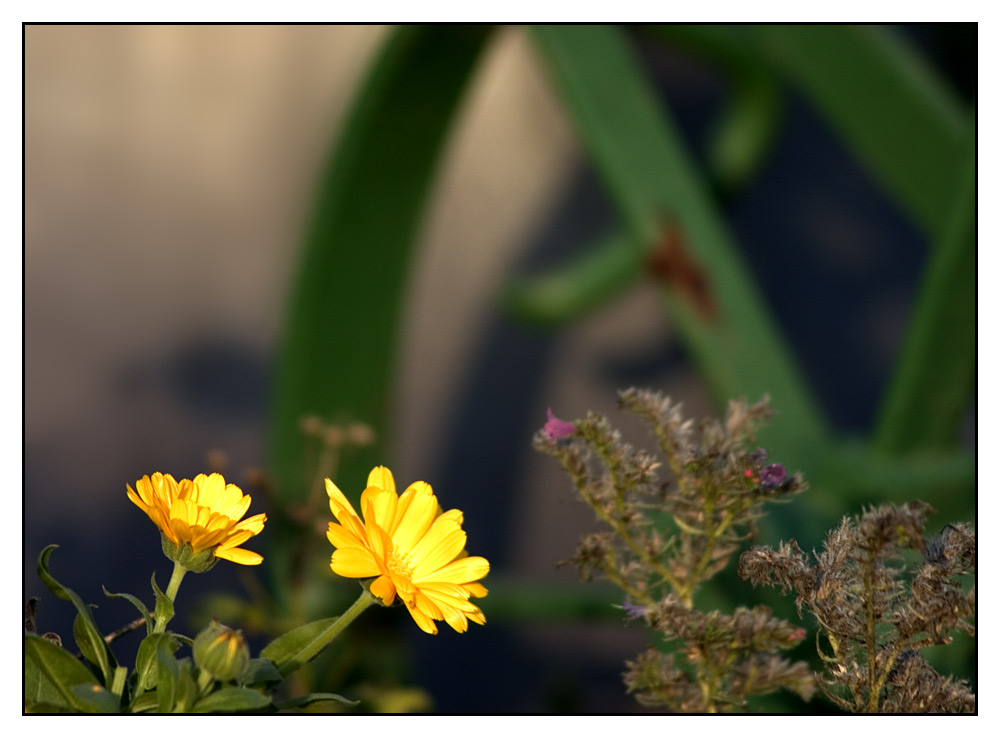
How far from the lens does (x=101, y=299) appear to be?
1286mm

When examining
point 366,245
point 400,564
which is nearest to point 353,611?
point 400,564

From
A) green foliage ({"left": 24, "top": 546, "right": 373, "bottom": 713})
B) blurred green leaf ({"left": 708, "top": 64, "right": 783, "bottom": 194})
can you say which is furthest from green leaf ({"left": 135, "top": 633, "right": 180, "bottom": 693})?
blurred green leaf ({"left": 708, "top": 64, "right": 783, "bottom": 194})

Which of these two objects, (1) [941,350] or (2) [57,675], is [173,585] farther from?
(1) [941,350]

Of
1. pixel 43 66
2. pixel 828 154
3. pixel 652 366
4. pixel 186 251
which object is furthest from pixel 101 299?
pixel 828 154

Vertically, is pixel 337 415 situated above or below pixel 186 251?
below

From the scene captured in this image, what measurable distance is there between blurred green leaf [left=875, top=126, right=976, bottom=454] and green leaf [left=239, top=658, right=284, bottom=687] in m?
0.34

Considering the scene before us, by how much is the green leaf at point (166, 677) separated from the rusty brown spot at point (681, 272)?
416 millimetres

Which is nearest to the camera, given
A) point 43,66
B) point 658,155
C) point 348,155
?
point 658,155

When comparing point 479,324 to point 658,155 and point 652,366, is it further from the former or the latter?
point 658,155

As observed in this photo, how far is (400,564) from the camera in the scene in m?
0.22

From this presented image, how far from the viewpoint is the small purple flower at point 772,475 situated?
0.79ft

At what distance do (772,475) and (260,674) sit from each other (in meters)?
0.14

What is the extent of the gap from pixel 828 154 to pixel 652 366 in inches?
15.2

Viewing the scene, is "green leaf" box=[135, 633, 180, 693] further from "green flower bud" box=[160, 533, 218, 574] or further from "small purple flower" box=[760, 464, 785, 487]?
"small purple flower" box=[760, 464, 785, 487]
